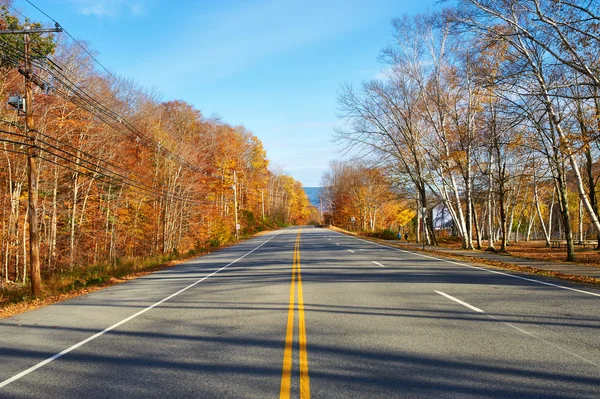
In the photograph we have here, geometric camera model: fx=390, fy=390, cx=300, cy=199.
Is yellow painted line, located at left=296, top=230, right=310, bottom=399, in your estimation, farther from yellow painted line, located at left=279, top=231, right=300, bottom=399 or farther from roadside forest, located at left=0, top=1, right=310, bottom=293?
roadside forest, located at left=0, top=1, right=310, bottom=293

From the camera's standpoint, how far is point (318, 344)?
5633 millimetres

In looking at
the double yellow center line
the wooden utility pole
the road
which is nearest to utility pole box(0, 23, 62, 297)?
the wooden utility pole

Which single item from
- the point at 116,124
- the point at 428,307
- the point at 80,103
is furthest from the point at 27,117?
the point at 116,124

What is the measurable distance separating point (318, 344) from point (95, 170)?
74.4 ft

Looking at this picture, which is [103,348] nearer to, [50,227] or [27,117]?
[27,117]

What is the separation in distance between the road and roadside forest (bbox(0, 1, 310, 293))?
688cm

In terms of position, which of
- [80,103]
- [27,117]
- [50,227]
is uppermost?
[80,103]

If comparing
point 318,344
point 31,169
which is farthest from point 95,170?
point 318,344

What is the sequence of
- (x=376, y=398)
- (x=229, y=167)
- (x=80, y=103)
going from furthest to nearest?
1. (x=229, y=167)
2. (x=80, y=103)
3. (x=376, y=398)

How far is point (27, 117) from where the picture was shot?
12.7 metres

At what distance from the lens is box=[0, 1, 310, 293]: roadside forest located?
19.7 metres

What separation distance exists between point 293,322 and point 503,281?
289 inches

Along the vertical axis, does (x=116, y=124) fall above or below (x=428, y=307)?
above

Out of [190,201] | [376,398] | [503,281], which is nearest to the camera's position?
[376,398]
